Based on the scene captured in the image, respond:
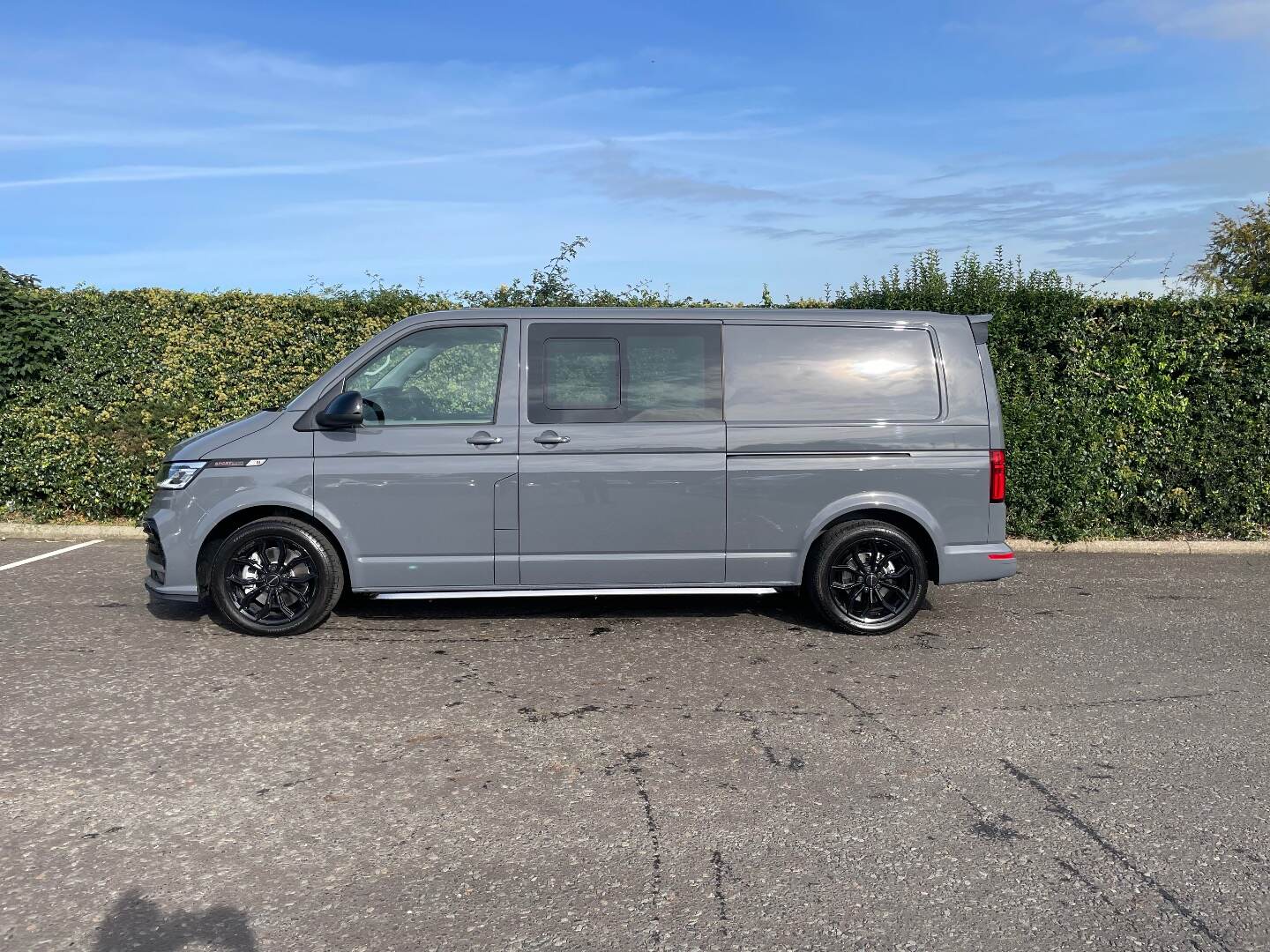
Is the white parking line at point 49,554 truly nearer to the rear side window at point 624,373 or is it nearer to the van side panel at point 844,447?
the rear side window at point 624,373

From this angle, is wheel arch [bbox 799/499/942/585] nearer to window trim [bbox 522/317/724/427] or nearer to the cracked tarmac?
the cracked tarmac

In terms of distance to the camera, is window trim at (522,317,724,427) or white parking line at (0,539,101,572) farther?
white parking line at (0,539,101,572)

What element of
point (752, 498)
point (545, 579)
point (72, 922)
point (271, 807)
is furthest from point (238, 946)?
point (752, 498)

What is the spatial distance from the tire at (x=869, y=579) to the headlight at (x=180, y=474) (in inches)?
151

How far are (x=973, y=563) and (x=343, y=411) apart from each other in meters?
4.02

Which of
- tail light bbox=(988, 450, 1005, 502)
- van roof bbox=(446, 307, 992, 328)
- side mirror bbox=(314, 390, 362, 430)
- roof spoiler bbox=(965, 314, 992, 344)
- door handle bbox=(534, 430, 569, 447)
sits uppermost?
van roof bbox=(446, 307, 992, 328)

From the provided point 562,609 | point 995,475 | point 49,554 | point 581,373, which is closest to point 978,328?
point 995,475

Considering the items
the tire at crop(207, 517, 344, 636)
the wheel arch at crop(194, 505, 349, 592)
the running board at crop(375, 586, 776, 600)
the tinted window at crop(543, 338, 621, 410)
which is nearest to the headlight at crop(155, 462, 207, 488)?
the wheel arch at crop(194, 505, 349, 592)

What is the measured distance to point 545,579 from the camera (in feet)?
21.3

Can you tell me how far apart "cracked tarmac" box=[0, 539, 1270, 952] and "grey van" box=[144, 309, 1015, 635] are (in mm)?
398

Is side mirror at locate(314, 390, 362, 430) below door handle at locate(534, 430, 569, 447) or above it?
above

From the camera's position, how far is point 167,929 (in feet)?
10.2

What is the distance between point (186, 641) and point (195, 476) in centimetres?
99

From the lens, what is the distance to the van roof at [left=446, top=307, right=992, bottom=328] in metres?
6.62
